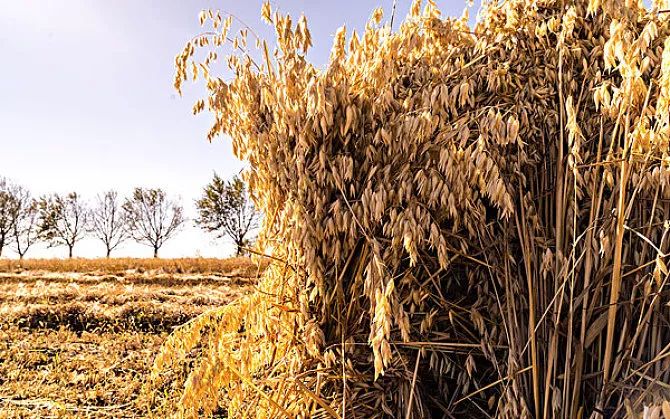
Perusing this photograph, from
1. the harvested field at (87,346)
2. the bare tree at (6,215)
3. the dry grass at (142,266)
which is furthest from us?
the bare tree at (6,215)

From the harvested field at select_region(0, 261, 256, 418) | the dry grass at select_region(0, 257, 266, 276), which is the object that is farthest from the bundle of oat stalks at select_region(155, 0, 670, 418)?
the dry grass at select_region(0, 257, 266, 276)

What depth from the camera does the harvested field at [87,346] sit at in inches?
146

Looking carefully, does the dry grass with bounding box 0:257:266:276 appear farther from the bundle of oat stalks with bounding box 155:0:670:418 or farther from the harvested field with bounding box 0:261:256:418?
the bundle of oat stalks with bounding box 155:0:670:418

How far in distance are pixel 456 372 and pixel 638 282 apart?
0.76 m

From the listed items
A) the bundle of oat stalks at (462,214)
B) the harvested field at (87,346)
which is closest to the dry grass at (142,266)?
the harvested field at (87,346)

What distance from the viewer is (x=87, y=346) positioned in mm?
5039

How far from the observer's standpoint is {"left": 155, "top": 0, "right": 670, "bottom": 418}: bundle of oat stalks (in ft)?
6.32

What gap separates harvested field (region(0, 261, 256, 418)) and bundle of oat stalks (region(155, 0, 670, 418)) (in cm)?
64

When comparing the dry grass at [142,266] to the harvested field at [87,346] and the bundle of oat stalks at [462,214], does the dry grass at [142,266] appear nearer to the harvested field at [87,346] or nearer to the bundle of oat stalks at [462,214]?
the harvested field at [87,346]

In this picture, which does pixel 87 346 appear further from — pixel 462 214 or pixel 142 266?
pixel 142 266

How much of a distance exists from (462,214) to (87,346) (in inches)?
161

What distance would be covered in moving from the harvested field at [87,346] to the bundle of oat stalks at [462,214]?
642mm

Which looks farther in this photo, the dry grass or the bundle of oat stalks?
the dry grass

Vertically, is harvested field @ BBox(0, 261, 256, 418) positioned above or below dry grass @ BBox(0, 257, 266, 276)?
below
